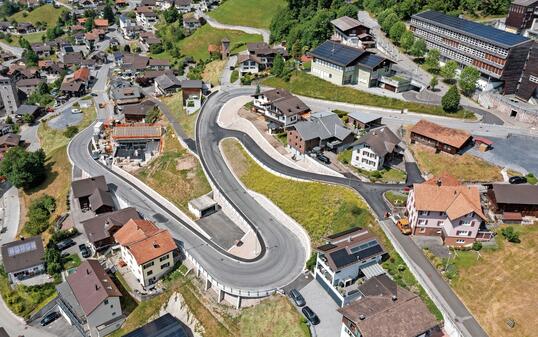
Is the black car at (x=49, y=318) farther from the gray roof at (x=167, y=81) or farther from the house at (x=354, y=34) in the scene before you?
the house at (x=354, y=34)

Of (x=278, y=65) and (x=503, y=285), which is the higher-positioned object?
(x=278, y=65)

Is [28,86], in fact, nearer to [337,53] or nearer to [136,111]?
[136,111]

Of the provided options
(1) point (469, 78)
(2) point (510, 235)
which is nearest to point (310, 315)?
(2) point (510, 235)

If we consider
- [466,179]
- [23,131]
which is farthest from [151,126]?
[466,179]

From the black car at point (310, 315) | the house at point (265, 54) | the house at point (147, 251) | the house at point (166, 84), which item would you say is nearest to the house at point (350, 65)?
the house at point (265, 54)

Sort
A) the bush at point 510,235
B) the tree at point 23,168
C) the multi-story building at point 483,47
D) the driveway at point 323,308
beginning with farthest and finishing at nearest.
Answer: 1. the tree at point 23,168
2. the multi-story building at point 483,47
3. the bush at point 510,235
4. the driveway at point 323,308
